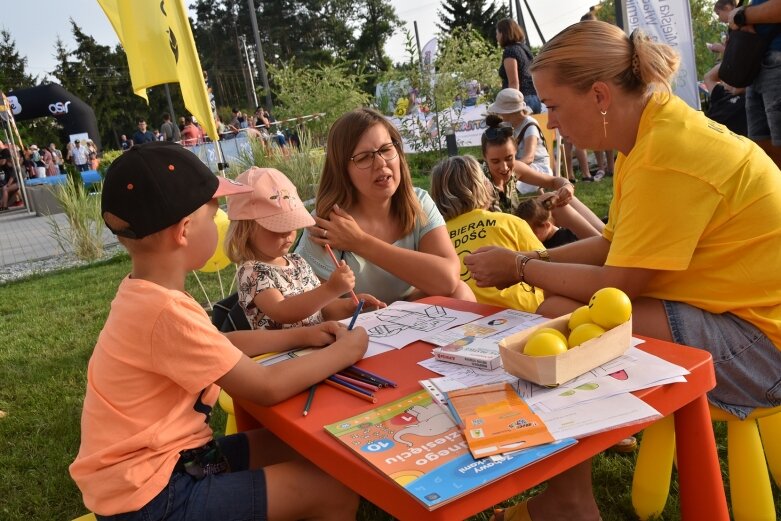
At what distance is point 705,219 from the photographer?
5.15 ft

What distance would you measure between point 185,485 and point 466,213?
6.36 feet

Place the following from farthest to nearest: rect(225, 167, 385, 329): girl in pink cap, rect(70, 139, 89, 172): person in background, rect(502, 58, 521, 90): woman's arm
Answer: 1. rect(70, 139, 89, 172): person in background
2. rect(502, 58, 521, 90): woman's arm
3. rect(225, 167, 385, 329): girl in pink cap

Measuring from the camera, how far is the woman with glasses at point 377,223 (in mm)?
2383

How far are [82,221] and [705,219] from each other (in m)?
8.66

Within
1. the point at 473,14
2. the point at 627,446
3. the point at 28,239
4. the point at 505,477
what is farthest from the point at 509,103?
the point at 473,14

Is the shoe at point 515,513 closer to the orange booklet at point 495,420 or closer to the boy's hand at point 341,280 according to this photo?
the orange booklet at point 495,420

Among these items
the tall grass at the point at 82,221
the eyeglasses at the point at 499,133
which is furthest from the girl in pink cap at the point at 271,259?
the tall grass at the point at 82,221

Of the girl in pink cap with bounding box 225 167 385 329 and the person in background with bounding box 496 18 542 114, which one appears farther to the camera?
the person in background with bounding box 496 18 542 114

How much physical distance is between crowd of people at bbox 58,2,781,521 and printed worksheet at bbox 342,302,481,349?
12cm

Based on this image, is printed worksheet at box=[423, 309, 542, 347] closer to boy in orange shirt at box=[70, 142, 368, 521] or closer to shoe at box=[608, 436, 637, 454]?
boy in orange shirt at box=[70, 142, 368, 521]

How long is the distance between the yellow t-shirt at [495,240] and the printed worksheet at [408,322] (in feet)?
2.42

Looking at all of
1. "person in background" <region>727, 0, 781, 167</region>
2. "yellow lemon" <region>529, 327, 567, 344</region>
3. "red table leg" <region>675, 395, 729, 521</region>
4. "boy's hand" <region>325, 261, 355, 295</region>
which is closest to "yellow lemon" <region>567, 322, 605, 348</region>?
"yellow lemon" <region>529, 327, 567, 344</region>

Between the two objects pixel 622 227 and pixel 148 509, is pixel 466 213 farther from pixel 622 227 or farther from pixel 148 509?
pixel 148 509

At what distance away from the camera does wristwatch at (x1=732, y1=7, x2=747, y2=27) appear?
335 centimetres
